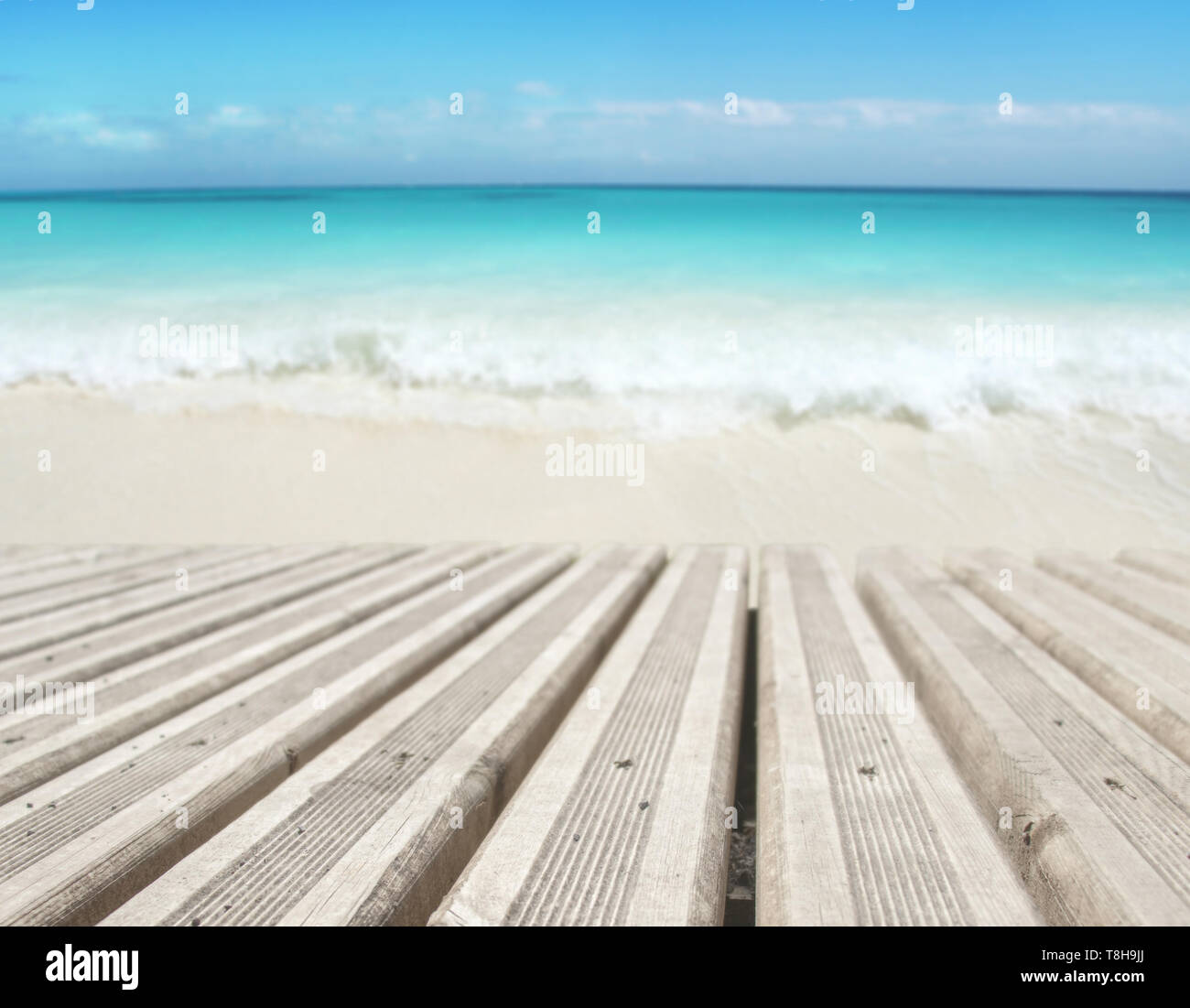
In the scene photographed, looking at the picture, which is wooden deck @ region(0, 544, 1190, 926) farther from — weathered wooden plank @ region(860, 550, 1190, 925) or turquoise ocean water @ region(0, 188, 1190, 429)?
turquoise ocean water @ region(0, 188, 1190, 429)

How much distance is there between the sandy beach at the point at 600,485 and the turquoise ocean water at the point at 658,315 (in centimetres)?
75

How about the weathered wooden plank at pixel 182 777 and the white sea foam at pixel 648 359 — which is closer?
the weathered wooden plank at pixel 182 777

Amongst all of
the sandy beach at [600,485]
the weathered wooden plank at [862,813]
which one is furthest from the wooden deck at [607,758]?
the sandy beach at [600,485]

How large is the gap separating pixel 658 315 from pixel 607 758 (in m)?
10.4

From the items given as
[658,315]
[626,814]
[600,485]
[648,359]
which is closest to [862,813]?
[626,814]

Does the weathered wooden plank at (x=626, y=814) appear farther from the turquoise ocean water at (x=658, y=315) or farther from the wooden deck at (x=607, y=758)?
the turquoise ocean water at (x=658, y=315)

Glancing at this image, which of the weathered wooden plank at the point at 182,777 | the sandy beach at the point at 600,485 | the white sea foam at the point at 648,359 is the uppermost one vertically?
the white sea foam at the point at 648,359

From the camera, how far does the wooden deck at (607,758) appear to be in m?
1.12

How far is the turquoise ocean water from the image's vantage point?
326 inches

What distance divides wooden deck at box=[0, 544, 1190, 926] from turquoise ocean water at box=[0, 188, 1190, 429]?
552cm

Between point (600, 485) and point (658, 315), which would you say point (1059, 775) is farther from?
point (658, 315)

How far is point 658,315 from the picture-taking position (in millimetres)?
11477

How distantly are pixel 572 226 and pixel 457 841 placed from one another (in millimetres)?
23928
